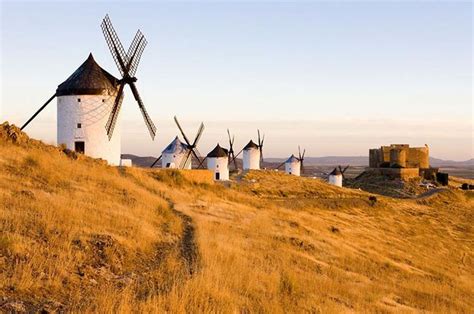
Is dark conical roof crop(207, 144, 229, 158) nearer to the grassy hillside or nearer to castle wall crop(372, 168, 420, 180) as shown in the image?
the grassy hillside

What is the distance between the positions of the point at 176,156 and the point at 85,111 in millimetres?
18151

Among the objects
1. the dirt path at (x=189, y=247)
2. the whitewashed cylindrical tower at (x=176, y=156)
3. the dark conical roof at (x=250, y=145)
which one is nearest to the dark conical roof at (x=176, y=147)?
the whitewashed cylindrical tower at (x=176, y=156)

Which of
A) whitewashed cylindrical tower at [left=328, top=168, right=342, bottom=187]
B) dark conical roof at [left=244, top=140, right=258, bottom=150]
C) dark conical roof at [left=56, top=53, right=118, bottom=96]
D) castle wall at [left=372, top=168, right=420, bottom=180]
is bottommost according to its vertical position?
whitewashed cylindrical tower at [left=328, top=168, right=342, bottom=187]

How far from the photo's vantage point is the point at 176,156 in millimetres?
44500

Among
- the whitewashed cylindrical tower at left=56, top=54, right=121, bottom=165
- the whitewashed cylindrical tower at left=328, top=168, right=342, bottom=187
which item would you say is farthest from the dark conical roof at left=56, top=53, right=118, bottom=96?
the whitewashed cylindrical tower at left=328, top=168, right=342, bottom=187

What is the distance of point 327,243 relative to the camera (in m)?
17.6

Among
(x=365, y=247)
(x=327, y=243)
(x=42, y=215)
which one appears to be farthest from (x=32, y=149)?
(x=365, y=247)

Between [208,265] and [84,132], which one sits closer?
[208,265]

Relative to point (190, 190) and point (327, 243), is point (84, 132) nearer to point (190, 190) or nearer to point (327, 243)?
point (190, 190)

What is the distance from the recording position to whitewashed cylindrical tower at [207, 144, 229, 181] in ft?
158

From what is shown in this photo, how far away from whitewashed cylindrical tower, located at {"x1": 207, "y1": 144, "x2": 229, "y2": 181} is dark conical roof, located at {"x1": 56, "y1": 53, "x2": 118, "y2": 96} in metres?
21.1

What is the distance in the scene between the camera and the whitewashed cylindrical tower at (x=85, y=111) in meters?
26.7

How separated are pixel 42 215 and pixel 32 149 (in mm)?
10146

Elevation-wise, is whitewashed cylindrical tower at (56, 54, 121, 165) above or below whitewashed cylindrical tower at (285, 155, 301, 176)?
above
